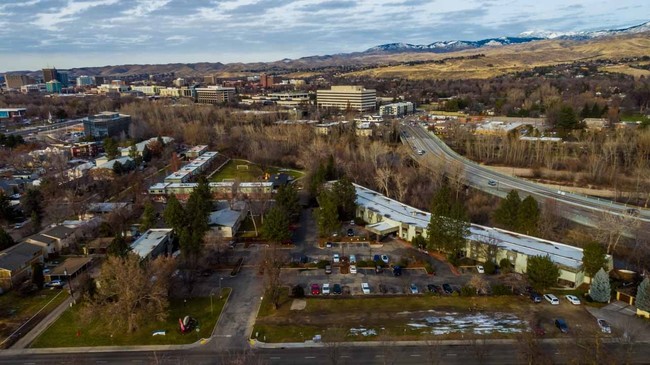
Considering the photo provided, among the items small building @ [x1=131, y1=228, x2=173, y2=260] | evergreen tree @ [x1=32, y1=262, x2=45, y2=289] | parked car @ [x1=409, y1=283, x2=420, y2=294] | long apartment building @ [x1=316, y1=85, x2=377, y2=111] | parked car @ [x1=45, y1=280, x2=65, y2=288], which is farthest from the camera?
long apartment building @ [x1=316, y1=85, x2=377, y2=111]

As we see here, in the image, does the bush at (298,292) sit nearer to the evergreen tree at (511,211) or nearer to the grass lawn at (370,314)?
the grass lawn at (370,314)

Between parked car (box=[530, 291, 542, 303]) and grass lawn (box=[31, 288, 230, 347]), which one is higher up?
grass lawn (box=[31, 288, 230, 347])

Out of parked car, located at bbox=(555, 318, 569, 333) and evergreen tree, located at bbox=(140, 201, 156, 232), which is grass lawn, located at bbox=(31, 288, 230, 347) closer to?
evergreen tree, located at bbox=(140, 201, 156, 232)

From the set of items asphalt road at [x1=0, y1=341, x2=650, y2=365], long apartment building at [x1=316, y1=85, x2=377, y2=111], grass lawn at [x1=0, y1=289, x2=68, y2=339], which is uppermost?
long apartment building at [x1=316, y1=85, x2=377, y2=111]

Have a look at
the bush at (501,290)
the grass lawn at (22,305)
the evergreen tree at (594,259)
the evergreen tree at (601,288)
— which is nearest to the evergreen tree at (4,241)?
the grass lawn at (22,305)

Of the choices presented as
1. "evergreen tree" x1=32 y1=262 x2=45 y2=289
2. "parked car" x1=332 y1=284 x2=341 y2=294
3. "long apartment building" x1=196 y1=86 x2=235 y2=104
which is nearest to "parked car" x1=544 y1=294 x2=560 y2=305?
"parked car" x1=332 y1=284 x2=341 y2=294

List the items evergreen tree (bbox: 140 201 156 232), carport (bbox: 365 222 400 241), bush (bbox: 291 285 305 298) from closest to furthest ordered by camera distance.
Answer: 1. bush (bbox: 291 285 305 298)
2. carport (bbox: 365 222 400 241)
3. evergreen tree (bbox: 140 201 156 232)

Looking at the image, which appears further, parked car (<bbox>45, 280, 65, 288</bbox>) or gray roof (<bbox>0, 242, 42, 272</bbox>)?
gray roof (<bbox>0, 242, 42, 272</bbox>)

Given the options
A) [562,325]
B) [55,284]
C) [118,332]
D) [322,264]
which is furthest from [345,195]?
[55,284]
